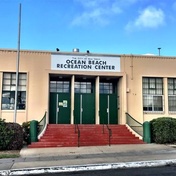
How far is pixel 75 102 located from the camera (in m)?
21.6

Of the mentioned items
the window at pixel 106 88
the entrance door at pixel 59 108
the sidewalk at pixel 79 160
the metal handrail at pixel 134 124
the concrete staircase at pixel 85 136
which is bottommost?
the sidewalk at pixel 79 160

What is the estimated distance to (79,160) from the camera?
1219 cm

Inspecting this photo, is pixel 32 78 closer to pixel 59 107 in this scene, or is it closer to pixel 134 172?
pixel 59 107

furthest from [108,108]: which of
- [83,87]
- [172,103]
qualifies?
[172,103]

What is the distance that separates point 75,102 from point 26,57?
4746 mm

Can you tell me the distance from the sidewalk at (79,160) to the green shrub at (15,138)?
45 centimetres

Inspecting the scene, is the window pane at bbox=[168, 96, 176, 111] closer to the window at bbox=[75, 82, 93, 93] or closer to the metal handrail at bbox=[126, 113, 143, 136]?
the metal handrail at bbox=[126, 113, 143, 136]

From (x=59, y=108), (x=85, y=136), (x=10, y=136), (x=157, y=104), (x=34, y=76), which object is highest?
(x=34, y=76)

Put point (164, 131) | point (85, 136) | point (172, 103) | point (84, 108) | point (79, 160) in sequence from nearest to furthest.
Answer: point (79, 160) < point (164, 131) < point (85, 136) < point (84, 108) < point (172, 103)

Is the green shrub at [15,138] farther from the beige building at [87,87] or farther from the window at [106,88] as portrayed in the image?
the window at [106,88]

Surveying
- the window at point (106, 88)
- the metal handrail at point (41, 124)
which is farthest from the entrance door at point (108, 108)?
the metal handrail at point (41, 124)

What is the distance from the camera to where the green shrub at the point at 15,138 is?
1570 cm

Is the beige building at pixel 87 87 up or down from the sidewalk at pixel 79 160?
up

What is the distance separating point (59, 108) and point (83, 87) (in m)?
2.63
